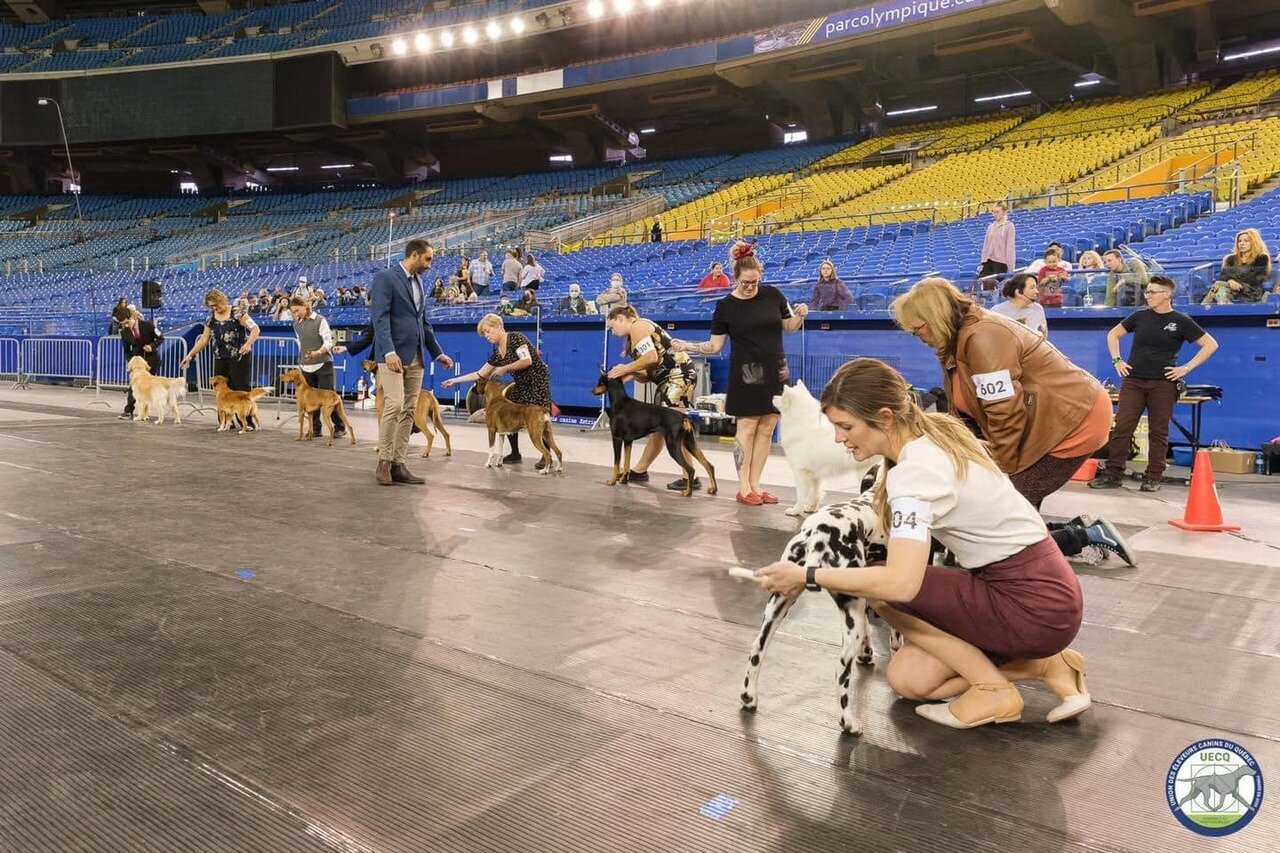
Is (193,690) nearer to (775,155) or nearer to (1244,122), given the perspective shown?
(1244,122)

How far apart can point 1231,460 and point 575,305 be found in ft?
29.0

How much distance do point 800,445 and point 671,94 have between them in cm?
2928

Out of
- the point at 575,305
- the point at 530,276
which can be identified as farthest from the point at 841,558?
the point at 530,276

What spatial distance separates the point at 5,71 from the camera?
37.8 meters

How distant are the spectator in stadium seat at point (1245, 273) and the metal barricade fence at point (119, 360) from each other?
16.3 metres

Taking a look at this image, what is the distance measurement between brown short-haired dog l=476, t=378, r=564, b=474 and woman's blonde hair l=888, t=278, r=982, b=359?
5.20 metres

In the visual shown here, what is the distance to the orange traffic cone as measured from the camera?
5852 mm

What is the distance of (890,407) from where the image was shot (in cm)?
267

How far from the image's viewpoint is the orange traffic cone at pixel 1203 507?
5.85m

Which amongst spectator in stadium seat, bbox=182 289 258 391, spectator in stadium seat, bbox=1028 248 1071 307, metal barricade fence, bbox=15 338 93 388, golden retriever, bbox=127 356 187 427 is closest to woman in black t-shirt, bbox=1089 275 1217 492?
spectator in stadium seat, bbox=1028 248 1071 307

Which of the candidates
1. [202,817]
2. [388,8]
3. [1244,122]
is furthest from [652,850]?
[388,8]

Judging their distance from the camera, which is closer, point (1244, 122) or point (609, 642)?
point (609, 642)

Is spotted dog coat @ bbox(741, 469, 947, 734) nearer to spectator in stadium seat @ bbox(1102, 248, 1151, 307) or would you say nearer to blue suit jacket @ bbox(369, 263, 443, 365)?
blue suit jacket @ bbox(369, 263, 443, 365)

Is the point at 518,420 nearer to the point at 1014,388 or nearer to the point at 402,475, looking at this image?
the point at 402,475
